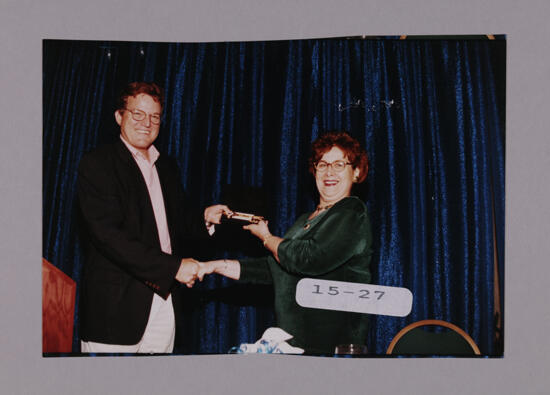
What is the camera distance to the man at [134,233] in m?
2.46

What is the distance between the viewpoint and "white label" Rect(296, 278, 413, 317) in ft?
8.07

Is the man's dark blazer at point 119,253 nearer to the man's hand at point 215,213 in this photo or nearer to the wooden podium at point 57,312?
the wooden podium at point 57,312

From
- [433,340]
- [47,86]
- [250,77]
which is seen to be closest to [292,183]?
[250,77]

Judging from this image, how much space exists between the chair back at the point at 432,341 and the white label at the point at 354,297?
A: 0.29 ft

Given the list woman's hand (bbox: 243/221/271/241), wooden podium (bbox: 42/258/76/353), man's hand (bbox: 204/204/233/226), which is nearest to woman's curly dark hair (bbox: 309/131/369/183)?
woman's hand (bbox: 243/221/271/241)

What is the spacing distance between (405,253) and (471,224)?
0.32m

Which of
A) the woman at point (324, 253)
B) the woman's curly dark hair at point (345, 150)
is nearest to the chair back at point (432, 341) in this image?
the woman at point (324, 253)

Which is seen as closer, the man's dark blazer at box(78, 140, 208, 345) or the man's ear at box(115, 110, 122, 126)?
the man's dark blazer at box(78, 140, 208, 345)

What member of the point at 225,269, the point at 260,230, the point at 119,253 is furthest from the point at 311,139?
the point at 119,253

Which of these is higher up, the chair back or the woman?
the woman

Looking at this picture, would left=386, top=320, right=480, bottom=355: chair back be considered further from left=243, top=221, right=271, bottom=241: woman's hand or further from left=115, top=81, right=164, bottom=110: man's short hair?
left=115, top=81, right=164, bottom=110: man's short hair

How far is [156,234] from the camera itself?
2.50 metres

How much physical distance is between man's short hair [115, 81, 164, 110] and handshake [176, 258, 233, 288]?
0.71m

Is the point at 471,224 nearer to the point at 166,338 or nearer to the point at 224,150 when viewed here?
the point at 224,150
